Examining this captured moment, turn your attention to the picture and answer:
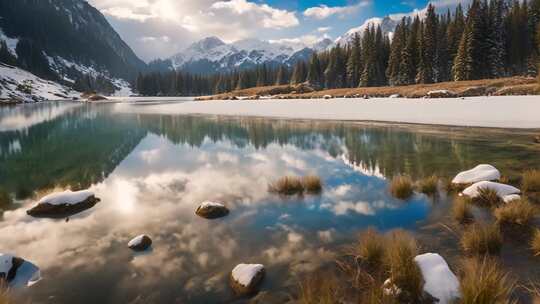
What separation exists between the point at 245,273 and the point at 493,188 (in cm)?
765

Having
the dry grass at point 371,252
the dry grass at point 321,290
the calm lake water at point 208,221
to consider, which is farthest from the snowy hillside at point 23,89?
the dry grass at point 371,252

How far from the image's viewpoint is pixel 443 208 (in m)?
8.59

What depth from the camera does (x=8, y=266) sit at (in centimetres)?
564

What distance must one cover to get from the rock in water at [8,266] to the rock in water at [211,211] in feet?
13.0

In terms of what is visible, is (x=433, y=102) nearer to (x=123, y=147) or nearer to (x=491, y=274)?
(x=123, y=147)

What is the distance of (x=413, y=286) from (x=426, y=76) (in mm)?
71997

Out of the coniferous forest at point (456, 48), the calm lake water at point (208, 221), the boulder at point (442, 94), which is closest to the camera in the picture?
the calm lake water at point (208, 221)

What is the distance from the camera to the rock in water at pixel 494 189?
857 cm

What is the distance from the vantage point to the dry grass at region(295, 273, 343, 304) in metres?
4.29

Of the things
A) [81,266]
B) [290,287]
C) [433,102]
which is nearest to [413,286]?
[290,287]

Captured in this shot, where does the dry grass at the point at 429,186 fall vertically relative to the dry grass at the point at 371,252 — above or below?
above

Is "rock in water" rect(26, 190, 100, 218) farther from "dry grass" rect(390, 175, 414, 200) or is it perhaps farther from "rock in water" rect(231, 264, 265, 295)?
"dry grass" rect(390, 175, 414, 200)

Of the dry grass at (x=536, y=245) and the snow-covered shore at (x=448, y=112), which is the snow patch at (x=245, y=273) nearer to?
the dry grass at (x=536, y=245)

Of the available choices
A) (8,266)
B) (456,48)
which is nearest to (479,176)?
(8,266)
